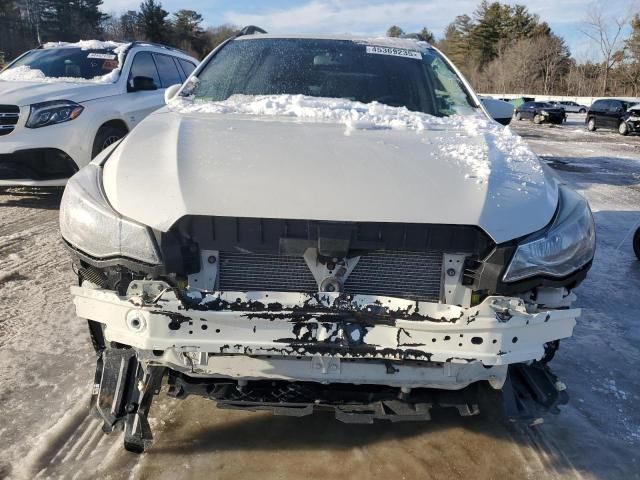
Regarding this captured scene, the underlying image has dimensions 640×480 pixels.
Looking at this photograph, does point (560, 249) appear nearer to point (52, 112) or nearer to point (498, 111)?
point (498, 111)

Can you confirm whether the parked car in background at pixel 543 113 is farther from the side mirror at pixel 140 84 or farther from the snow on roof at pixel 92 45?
the side mirror at pixel 140 84

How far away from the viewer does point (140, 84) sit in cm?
649

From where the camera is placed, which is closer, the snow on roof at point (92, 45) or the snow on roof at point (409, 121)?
the snow on roof at point (409, 121)

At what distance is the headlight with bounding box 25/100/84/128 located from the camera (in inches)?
220

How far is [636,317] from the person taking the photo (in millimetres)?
4082

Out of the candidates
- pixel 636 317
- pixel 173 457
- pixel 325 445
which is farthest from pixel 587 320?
pixel 173 457

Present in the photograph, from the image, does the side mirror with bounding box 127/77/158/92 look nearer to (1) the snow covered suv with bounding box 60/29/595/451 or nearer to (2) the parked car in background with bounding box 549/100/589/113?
(1) the snow covered suv with bounding box 60/29/595/451

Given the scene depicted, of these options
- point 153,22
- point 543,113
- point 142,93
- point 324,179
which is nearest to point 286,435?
point 324,179

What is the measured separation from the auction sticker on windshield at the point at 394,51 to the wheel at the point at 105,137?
367 centimetres

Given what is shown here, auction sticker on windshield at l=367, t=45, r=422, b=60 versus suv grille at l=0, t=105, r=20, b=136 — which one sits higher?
auction sticker on windshield at l=367, t=45, r=422, b=60

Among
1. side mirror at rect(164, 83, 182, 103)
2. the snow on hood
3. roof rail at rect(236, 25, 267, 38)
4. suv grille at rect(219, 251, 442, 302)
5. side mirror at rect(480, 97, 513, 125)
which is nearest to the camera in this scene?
suv grille at rect(219, 251, 442, 302)

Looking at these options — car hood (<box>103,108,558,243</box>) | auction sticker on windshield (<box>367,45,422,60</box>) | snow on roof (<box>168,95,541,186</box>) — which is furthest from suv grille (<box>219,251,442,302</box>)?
auction sticker on windshield (<box>367,45,422,60</box>)

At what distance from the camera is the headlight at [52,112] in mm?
5594

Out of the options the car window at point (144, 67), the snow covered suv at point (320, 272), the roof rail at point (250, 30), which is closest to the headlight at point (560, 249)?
the snow covered suv at point (320, 272)
